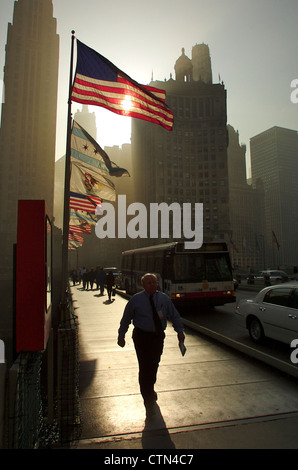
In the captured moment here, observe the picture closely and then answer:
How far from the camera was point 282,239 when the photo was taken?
190 m

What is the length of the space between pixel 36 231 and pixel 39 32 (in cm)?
15970

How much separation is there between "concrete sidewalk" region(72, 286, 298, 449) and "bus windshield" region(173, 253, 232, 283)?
567 centimetres

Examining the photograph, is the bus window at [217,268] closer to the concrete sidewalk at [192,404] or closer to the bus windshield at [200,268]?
the bus windshield at [200,268]

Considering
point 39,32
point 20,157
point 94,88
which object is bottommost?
point 94,88

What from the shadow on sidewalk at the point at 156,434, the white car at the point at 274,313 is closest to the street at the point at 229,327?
the white car at the point at 274,313

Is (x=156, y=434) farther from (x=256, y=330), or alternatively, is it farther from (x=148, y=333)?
(x=256, y=330)

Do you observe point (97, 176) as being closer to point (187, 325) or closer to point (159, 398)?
point (187, 325)

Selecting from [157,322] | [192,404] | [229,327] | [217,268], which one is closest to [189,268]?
[217,268]

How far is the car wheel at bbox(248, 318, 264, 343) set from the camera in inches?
316

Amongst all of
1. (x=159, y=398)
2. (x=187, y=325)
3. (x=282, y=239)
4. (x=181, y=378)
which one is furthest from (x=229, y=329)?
(x=282, y=239)

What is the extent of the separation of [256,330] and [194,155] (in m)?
109

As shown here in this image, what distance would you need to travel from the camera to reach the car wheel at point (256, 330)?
8.02 metres

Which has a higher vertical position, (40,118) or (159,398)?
(40,118)

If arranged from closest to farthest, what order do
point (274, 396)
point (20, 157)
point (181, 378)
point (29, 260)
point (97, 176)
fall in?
point (29, 260) < point (274, 396) < point (181, 378) < point (97, 176) < point (20, 157)
